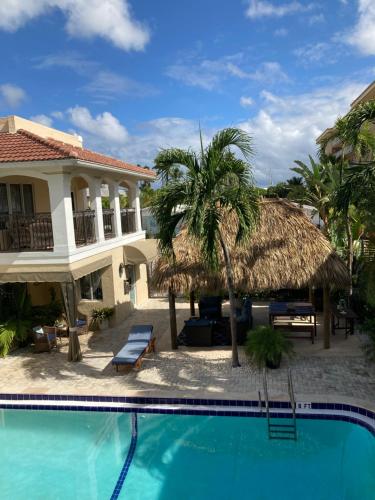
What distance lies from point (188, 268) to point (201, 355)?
12.1 ft

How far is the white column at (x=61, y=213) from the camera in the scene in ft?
53.6

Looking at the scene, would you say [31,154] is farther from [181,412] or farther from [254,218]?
[181,412]

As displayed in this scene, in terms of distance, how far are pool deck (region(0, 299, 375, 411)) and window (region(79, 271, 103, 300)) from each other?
3.53 m

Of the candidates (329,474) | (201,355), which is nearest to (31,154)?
(201,355)

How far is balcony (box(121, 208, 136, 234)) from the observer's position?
2582 cm

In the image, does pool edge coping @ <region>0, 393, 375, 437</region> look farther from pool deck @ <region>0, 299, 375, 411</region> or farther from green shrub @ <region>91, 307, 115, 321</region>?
green shrub @ <region>91, 307, 115, 321</region>

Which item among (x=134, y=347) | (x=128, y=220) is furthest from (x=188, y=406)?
(x=128, y=220)

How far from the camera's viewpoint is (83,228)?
19.2m

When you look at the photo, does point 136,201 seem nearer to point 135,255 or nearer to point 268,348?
point 135,255

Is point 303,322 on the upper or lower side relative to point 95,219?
lower

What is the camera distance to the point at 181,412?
43.2 feet

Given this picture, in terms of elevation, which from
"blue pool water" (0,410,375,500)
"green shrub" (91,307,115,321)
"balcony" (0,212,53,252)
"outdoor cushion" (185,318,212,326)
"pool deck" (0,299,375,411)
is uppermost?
"balcony" (0,212,53,252)

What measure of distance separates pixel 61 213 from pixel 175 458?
10.0 meters

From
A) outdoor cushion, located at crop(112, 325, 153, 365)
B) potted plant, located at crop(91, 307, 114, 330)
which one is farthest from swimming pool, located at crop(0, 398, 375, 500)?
potted plant, located at crop(91, 307, 114, 330)
